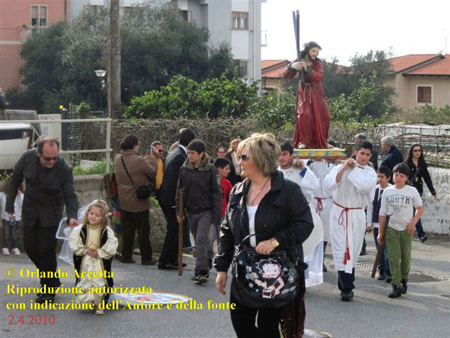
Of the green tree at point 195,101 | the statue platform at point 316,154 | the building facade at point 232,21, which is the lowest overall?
the statue platform at point 316,154

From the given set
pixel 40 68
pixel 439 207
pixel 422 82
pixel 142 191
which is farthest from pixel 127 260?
pixel 422 82

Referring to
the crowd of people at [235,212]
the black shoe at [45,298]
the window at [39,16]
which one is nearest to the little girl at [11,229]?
the crowd of people at [235,212]

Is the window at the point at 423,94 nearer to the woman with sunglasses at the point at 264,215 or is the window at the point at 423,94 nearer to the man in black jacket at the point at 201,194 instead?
the man in black jacket at the point at 201,194

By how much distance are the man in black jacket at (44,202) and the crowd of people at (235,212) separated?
1 centimetres

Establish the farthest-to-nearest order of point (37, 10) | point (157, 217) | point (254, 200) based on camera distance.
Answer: point (37, 10), point (157, 217), point (254, 200)

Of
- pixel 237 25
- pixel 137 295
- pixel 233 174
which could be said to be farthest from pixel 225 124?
pixel 237 25

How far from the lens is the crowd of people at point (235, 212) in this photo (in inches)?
240

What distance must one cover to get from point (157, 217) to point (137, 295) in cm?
361

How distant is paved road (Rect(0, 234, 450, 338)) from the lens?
8.21 metres

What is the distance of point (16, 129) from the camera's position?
14125 mm

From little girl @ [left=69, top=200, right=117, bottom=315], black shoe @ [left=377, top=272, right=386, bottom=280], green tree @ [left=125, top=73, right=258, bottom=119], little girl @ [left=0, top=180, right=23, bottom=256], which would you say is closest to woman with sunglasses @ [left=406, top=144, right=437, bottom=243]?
black shoe @ [left=377, top=272, right=386, bottom=280]

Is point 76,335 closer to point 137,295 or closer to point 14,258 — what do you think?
point 137,295

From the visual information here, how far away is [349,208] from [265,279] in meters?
4.53

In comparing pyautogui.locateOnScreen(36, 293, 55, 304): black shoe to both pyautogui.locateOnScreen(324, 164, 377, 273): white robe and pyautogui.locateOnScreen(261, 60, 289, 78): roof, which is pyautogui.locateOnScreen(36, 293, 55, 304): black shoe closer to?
pyautogui.locateOnScreen(324, 164, 377, 273): white robe
